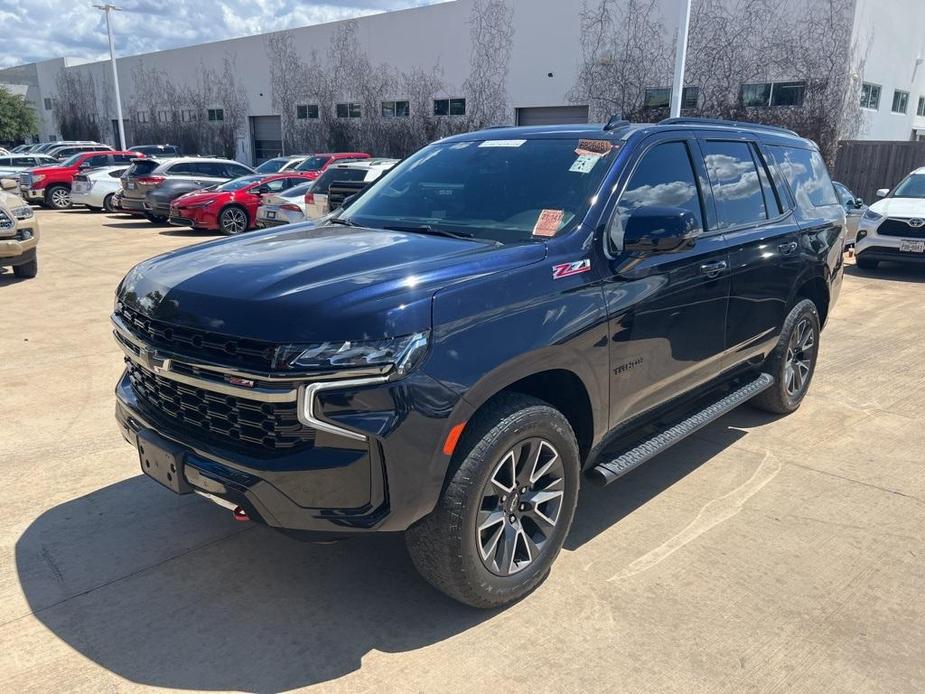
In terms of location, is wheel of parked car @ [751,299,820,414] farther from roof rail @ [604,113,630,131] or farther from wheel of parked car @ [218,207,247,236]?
wheel of parked car @ [218,207,247,236]

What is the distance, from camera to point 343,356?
2539 mm

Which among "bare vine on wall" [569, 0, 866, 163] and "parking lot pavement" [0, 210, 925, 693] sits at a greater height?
"bare vine on wall" [569, 0, 866, 163]

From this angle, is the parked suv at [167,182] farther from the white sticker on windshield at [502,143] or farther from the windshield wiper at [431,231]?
the windshield wiper at [431,231]

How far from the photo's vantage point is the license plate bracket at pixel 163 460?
2867mm

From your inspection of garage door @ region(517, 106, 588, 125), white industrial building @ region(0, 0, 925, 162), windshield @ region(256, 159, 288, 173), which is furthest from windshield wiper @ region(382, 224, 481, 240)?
garage door @ region(517, 106, 588, 125)

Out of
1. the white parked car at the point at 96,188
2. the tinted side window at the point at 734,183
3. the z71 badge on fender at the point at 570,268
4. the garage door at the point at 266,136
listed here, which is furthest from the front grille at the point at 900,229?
the garage door at the point at 266,136

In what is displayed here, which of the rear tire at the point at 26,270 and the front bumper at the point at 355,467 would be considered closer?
the front bumper at the point at 355,467

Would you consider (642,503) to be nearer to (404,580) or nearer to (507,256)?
(404,580)

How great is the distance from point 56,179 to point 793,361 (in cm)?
2325

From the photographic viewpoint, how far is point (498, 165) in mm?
3941

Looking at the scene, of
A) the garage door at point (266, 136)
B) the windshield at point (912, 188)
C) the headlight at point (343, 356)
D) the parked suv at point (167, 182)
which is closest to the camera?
the headlight at point (343, 356)

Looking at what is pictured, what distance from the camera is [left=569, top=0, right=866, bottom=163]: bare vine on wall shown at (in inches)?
869

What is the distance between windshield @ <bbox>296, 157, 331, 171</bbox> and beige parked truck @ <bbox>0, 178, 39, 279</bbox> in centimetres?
970

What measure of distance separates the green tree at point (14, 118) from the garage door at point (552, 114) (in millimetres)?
38568
